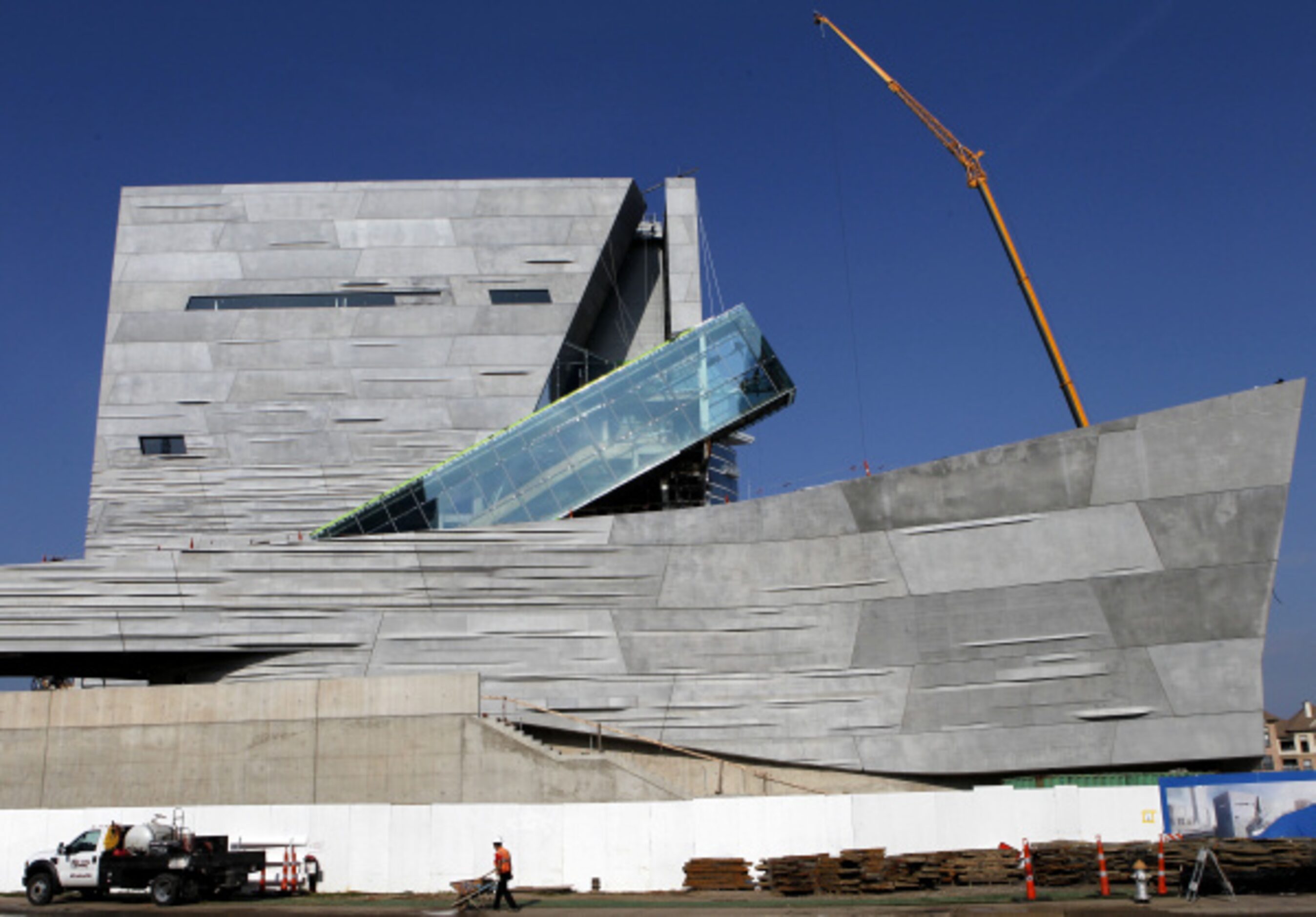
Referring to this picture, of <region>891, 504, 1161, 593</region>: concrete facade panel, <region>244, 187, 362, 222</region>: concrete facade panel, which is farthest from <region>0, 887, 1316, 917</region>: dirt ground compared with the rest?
<region>244, 187, 362, 222</region>: concrete facade panel

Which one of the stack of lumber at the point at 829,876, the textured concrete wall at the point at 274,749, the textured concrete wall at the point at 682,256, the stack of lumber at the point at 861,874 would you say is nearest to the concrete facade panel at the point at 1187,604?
the stack of lumber at the point at 861,874

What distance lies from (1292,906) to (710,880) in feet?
31.9

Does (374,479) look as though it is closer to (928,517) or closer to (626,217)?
(626,217)

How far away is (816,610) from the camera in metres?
33.2

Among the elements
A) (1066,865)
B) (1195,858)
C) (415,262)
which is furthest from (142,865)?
(415,262)

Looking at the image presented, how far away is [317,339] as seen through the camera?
134ft

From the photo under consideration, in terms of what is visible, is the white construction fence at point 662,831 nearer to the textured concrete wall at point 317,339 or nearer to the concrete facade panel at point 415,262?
the textured concrete wall at point 317,339

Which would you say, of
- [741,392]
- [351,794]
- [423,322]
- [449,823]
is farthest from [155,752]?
[741,392]

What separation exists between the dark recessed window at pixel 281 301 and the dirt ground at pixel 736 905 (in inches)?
862

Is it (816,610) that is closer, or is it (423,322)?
(816,610)

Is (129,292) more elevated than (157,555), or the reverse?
(129,292)

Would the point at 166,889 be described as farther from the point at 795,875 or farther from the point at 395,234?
the point at 395,234

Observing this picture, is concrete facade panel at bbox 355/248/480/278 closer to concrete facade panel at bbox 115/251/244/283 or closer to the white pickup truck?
concrete facade panel at bbox 115/251/244/283

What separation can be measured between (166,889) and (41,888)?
2.78 m
